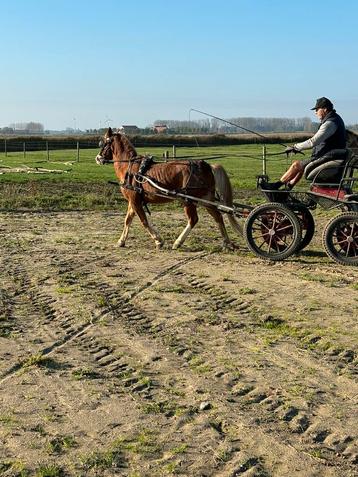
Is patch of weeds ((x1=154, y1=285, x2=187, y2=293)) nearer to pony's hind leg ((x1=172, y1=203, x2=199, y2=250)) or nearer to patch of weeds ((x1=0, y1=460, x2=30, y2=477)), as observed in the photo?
pony's hind leg ((x1=172, y1=203, x2=199, y2=250))

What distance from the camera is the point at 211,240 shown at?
12.6m

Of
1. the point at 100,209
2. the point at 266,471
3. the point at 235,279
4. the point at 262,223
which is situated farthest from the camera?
the point at 100,209

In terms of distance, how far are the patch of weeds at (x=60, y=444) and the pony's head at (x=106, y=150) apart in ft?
29.1

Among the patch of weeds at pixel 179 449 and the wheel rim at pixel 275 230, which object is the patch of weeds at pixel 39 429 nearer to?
the patch of weeds at pixel 179 449

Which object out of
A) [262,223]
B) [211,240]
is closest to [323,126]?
[262,223]

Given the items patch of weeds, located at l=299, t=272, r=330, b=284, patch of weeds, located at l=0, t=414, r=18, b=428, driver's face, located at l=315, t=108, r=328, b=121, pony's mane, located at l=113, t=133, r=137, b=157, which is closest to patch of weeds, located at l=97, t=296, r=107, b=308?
patch of weeds, located at l=299, t=272, r=330, b=284

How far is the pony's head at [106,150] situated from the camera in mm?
12914

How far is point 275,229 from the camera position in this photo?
10.4 m

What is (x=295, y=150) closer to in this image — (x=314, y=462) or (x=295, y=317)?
(x=295, y=317)

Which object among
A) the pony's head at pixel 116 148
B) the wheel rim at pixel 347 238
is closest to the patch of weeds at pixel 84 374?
the wheel rim at pixel 347 238

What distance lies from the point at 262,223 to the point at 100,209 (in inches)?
315

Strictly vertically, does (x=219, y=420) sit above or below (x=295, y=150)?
below

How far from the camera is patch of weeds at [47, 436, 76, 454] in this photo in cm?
436

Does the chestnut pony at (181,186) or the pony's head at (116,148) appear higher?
the pony's head at (116,148)
